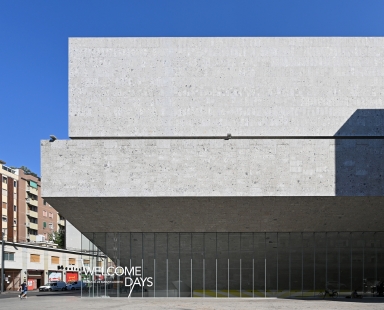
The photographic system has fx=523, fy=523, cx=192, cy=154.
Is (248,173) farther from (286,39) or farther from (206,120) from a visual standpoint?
(286,39)

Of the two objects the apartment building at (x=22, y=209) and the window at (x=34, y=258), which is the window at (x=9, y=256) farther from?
the apartment building at (x=22, y=209)

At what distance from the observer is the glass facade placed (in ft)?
96.6

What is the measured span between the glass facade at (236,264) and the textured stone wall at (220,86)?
653 cm

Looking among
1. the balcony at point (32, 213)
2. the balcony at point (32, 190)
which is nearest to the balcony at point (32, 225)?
the balcony at point (32, 213)

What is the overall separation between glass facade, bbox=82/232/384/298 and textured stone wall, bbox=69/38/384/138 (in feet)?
21.4

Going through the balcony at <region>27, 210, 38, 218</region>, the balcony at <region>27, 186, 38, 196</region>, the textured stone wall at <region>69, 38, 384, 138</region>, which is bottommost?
the balcony at <region>27, 210, 38, 218</region>

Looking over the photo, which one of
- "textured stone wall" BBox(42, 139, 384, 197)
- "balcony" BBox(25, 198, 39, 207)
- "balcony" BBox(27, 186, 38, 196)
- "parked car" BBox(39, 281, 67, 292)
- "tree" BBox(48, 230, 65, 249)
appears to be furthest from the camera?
"tree" BBox(48, 230, 65, 249)

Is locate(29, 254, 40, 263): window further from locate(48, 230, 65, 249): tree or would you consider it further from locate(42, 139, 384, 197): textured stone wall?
locate(42, 139, 384, 197): textured stone wall

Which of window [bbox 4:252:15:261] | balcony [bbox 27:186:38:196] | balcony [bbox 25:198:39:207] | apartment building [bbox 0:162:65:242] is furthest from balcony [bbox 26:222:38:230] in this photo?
window [bbox 4:252:15:261]

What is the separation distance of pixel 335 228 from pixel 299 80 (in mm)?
8367

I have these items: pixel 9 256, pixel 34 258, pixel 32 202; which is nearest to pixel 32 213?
pixel 32 202

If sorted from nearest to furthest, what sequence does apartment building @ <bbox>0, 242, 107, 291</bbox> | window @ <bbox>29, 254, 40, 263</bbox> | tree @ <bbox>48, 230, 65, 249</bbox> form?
apartment building @ <bbox>0, 242, 107, 291</bbox>, window @ <bbox>29, 254, 40, 263</bbox>, tree @ <bbox>48, 230, 65, 249</bbox>

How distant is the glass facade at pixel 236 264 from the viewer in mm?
29453

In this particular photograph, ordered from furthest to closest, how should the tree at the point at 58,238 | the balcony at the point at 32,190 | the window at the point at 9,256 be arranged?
the tree at the point at 58,238, the balcony at the point at 32,190, the window at the point at 9,256
